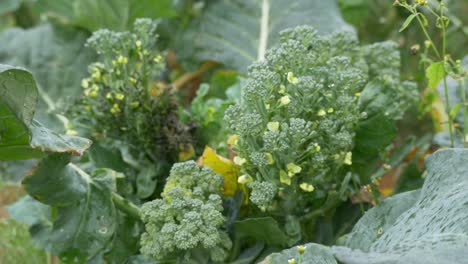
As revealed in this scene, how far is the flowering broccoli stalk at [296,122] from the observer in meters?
1.32

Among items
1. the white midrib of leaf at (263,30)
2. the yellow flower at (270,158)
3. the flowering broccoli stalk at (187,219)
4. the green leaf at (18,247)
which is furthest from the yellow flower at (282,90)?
the green leaf at (18,247)

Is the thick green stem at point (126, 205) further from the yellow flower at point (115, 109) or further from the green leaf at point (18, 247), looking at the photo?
the green leaf at point (18, 247)

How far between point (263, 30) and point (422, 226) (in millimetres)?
1153

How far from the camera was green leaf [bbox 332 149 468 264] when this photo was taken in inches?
42.0

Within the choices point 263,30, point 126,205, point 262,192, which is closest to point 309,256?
point 262,192

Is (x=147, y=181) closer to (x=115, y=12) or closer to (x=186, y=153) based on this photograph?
(x=186, y=153)

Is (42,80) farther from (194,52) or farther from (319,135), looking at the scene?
(319,135)

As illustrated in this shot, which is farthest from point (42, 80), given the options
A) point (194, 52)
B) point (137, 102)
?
point (137, 102)

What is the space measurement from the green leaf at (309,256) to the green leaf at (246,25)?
0.97 metres

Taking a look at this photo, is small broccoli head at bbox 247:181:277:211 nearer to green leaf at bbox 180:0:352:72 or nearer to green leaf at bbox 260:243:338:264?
green leaf at bbox 260:243:338:264

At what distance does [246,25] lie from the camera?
2.23 metres

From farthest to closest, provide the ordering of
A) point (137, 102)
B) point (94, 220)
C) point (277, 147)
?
point (137, 102), point (94, 220), point (277, 147)

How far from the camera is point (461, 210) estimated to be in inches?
44.4

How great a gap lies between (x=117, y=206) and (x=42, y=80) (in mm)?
776
